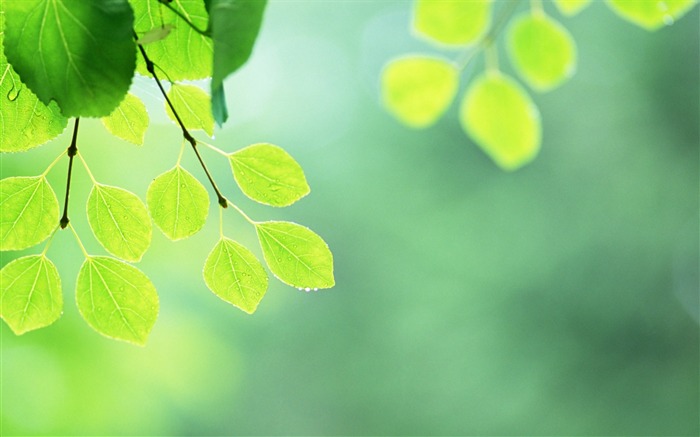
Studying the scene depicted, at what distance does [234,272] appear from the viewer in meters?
0.27

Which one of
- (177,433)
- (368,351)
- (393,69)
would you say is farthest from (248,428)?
(393,69)

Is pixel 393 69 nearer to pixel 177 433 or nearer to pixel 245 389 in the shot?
pixel 177 433

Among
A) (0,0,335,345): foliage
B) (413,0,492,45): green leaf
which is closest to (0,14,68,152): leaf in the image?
(0,0,335,345): foliage

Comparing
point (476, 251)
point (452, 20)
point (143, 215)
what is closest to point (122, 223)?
point (143, 215)

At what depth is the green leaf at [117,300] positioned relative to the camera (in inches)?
10.3

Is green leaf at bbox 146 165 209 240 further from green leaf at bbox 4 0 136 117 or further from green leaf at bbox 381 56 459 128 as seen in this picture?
green leaf at bbox 381 56 459 128

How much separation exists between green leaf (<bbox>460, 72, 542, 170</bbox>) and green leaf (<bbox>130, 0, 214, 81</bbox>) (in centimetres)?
23

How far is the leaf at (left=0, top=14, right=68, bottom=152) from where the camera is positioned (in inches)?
9.3

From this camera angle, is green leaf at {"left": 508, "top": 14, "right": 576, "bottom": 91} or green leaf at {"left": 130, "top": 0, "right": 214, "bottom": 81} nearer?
green leaf at {"left": 130, "top": 0, "right": 214, "bottom": 81}

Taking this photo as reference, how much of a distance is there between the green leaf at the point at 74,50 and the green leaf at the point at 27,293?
87 millimetres

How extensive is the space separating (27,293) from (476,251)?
4.01 meters

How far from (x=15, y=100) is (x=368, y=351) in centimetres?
416

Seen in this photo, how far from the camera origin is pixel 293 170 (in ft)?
0.86

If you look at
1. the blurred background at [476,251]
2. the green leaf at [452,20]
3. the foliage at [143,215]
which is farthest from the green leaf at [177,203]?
the blurred background at [476,251]
